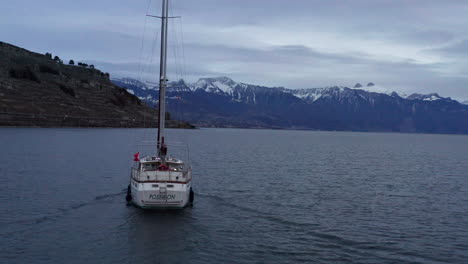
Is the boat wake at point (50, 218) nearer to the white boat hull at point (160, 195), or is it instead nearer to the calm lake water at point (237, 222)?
the calm lake water at point (237, 222)

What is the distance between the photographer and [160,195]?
34.4 metres

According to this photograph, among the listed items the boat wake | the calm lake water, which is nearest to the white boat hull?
the calm lake water

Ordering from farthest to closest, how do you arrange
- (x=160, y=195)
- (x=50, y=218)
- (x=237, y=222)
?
1. (x=237, y=222)
2. (x=160, y=195)
3. (x=50, y=218)

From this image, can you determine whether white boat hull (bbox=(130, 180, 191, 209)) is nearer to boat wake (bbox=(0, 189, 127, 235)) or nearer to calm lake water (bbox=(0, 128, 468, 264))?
calm lake water (bbox=(0, 128, 468, 264))

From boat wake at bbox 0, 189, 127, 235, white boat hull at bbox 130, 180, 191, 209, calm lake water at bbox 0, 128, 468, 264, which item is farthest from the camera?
white boat hull at bbox 130, 180, 191, 209

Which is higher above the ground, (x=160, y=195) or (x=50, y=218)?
(x=160, y=195)

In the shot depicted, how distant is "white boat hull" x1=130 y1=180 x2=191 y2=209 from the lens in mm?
34344

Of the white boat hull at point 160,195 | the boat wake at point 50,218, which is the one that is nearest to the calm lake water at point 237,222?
the boat wake at point 50,218

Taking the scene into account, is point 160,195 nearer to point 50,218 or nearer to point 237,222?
point 237,222

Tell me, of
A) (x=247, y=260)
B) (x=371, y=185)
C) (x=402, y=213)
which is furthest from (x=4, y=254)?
(x=371, y=185)

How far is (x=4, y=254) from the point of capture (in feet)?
84.4

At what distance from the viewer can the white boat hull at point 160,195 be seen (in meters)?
34.3

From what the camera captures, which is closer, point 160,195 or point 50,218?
point 50,218

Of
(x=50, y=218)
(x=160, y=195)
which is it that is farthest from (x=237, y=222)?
(x=50, y=218)
